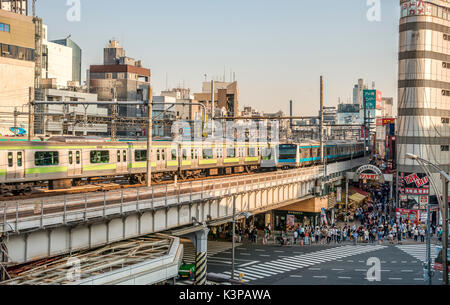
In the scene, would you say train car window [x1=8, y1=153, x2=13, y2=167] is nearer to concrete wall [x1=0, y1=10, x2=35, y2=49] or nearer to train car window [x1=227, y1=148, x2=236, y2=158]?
train car window [x1=227, y1=148, x2=236, y2=158]

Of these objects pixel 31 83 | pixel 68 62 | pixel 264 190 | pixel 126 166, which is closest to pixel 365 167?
pixel 264 190

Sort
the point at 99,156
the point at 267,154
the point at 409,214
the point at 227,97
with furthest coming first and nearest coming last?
the point at 227,97 → the point at 267,154 → the point at 409,214 → the point at 99,156

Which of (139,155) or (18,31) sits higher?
(18,31)

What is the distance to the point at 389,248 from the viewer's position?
42.4 m

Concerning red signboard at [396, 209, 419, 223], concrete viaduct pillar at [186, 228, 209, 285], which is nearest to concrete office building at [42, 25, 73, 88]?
red signboard at [396, 209, 419, 223]

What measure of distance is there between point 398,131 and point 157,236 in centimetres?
3582

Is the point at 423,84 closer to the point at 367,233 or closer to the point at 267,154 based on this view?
the point at 267,154

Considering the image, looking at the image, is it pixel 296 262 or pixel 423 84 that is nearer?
pixel 296 262

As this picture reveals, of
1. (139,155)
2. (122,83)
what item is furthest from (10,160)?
(122,83)

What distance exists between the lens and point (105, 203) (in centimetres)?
2244

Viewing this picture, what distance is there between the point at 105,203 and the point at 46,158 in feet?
30.3

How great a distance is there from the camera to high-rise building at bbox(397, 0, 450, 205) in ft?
171

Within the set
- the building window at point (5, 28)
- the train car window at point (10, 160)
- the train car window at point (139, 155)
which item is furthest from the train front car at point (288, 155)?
the building window at point (5, 28)

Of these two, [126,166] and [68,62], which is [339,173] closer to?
[126,166]
